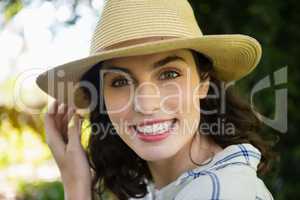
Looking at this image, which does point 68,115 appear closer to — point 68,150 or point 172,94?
point 68,150

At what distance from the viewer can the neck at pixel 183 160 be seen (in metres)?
1.97

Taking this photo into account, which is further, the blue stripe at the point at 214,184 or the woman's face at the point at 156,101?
the woman's face at the point at 156,101

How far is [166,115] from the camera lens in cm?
181

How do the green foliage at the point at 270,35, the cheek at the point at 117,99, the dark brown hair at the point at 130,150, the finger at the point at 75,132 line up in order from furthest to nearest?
the green foliage at the point at 270,35
the finger at the point at 75,132
the dark brown hair at the point at 130,150
the cheek at the point at 117,99

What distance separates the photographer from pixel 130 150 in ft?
7.57

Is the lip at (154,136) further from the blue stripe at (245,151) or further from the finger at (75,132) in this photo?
the finger at (75,132)

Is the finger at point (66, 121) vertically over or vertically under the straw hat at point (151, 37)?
under

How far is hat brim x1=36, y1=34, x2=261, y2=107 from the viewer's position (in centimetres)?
176

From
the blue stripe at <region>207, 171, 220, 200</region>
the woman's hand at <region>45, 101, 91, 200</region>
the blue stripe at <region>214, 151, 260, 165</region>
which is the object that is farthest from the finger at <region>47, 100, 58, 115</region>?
the blue stripe at <region>207, 171, 220, 200</region>

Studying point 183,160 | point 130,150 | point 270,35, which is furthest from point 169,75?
point 270,35

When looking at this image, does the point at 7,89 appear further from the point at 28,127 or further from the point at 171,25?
the point at 171,25

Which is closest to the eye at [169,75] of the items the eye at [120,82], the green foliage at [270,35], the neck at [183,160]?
the eye at [120,82]

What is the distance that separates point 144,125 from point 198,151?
244mm

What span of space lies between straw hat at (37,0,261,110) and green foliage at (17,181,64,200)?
2.56 metres
